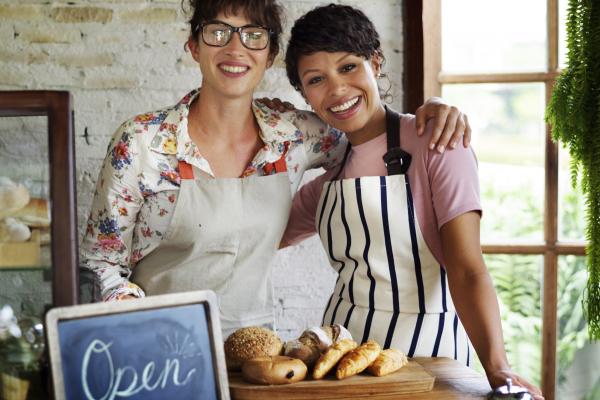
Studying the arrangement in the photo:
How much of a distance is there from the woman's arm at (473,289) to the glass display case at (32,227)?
2.65 feet

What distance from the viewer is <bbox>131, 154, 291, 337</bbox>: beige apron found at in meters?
1.83

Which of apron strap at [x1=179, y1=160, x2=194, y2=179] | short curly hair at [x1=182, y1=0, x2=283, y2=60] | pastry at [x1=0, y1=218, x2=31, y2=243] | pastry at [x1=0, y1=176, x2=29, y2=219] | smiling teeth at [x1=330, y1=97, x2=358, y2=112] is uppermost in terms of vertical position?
short curly hair at [x1=182, y1=0, x2=283, y2=60]

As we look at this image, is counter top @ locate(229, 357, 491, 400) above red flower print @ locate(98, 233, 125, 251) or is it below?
below

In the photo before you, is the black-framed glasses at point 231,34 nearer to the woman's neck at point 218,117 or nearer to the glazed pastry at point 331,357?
the woman's neck at point 218,117

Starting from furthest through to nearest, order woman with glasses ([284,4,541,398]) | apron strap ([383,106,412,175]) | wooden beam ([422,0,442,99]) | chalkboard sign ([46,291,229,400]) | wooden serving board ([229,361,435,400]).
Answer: wooden beam ([422,0,442,99]) → apron strap ([383,106,412,175]) → woman with glasses ([284,4,541,398]) → wooden serving board ([229,361,435,400]) → chalkboard sign ([46,291,229,400])

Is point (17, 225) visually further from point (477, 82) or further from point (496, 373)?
point (477, 82)

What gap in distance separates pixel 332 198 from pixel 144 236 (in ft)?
1.64

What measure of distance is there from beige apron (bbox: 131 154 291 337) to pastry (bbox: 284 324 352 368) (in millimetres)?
551

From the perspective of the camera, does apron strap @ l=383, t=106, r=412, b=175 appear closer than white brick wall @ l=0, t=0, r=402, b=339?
Yes

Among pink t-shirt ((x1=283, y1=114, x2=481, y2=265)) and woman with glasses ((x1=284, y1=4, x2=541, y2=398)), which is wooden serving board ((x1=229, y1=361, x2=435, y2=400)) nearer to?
woman with glasses ((x1=284, y1=4, x2=541, y2=398))

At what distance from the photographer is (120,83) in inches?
97.0

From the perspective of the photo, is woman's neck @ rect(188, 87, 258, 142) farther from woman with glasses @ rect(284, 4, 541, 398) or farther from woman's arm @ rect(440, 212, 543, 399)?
woman's arm @ rect(440, 212, 543, 399)

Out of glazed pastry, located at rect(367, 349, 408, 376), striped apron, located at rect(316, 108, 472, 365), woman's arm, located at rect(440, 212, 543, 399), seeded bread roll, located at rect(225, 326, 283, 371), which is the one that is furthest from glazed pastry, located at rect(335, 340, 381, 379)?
striped apron, located at rect(316, 108, 472, 365)

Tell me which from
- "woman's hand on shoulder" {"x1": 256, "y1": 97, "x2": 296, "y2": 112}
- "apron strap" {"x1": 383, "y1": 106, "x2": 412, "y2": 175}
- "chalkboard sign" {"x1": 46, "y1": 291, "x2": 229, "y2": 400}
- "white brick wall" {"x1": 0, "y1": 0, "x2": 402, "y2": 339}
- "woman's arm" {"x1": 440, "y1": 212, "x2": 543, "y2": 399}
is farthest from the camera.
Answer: "white brick wall" {"x1": 0, "y1": 0, "x2": 402, "y2": 339}
